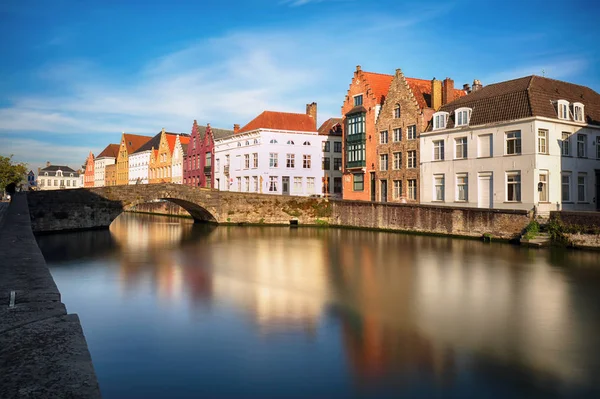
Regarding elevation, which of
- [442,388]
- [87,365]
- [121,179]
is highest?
[121,179]

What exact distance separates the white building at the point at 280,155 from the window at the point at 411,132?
13699mm

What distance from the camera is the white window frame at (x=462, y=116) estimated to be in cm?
2912

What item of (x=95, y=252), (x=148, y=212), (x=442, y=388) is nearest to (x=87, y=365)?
(x=442, y=388)

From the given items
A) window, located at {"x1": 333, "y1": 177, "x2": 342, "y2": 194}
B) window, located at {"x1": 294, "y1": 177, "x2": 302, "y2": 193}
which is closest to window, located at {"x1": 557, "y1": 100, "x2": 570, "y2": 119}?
window, located at {"x1": 333, "y1": 177, "x2": 342, "y2": 194}

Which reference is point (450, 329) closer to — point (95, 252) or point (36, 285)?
point (36, 285)

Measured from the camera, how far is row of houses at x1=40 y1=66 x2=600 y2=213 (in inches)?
1018

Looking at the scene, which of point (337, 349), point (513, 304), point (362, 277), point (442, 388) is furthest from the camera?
point (362, 277)

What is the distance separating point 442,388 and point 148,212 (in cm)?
5678

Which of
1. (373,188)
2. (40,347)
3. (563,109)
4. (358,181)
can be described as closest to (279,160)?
(358,181)

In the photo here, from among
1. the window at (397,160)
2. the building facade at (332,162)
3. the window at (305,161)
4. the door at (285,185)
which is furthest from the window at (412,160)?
the door at (285,185)

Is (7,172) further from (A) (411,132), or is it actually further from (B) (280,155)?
(A) (411,132)

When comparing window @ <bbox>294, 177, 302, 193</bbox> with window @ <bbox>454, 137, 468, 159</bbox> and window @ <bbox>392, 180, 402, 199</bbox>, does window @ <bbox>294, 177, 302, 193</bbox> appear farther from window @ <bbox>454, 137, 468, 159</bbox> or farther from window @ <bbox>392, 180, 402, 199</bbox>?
window @ <bbox>454, 137, 468, 159</bbox>

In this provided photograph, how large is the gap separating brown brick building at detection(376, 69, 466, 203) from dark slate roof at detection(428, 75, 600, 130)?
2.14 metres

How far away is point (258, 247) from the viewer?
974 inches
